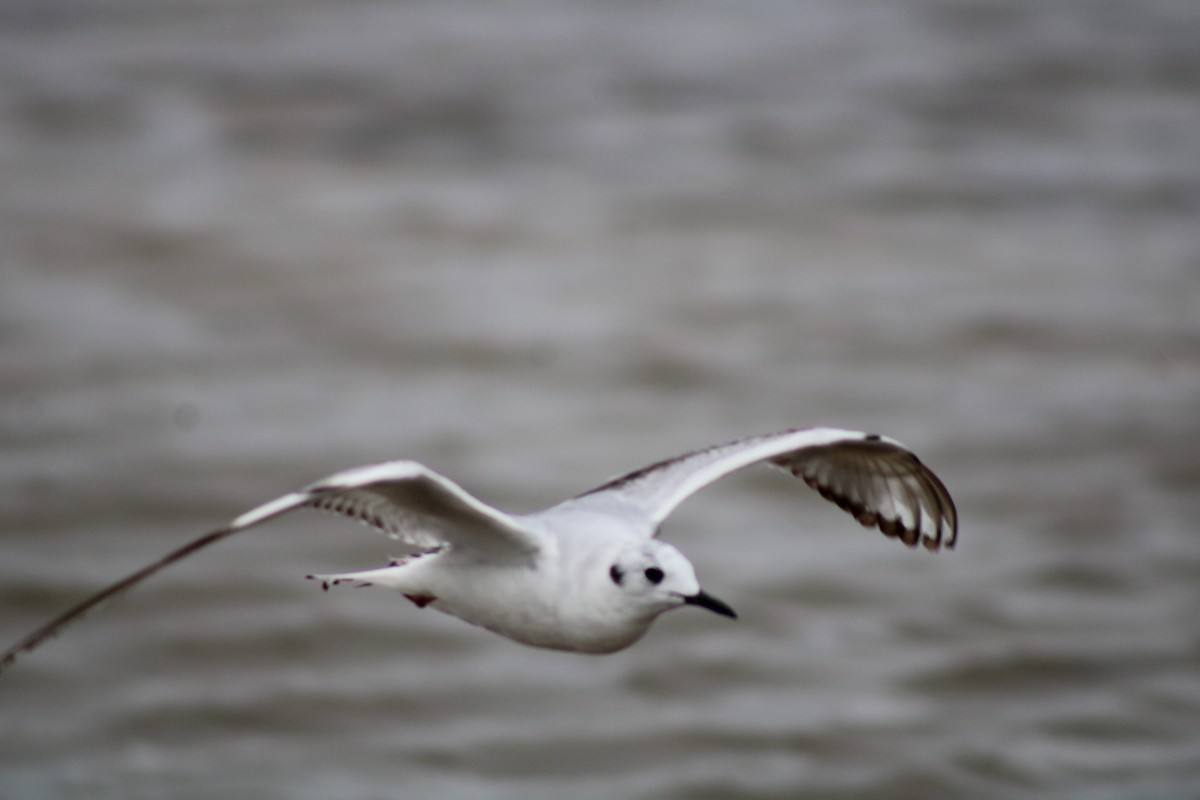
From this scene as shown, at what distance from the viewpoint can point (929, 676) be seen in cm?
2747

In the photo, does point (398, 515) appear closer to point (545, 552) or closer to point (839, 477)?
point (545, 552)

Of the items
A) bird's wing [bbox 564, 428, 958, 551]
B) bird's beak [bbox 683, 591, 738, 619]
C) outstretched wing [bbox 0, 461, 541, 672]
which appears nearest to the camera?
outstretched wing [bbox 0, 461, 541, 672]

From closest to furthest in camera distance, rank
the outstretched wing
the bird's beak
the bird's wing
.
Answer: the outstretched wing < the bird's beak < the bird's wing

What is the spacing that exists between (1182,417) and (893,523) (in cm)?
2255

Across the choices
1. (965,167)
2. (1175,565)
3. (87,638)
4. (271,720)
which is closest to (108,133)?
(87,638)

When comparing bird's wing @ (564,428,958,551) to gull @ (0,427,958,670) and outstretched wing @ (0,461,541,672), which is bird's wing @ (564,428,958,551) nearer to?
gull @ (0,427,958,670)

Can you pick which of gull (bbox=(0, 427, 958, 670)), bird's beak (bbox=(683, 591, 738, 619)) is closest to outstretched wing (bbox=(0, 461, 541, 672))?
gull (bbox=(0, 427, 958, 670))

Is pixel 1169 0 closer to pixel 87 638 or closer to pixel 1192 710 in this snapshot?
pixel 1192 710

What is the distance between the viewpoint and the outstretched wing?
645cm

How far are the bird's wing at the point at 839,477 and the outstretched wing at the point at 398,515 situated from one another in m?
0.77

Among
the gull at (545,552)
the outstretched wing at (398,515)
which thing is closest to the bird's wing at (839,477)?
the gull at (545,552)

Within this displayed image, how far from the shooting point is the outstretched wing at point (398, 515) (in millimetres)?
6453

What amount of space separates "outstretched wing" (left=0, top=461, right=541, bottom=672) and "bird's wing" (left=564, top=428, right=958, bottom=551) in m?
0.77

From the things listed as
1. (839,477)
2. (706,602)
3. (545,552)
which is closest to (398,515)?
(545,552)
